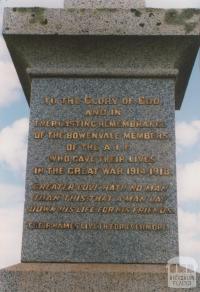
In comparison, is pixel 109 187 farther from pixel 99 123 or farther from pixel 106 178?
pixel 99 123

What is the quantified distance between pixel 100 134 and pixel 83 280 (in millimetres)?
1629

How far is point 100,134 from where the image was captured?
617 cm

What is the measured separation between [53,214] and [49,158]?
0.61 m

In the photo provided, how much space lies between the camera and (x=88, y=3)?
22.3 feet

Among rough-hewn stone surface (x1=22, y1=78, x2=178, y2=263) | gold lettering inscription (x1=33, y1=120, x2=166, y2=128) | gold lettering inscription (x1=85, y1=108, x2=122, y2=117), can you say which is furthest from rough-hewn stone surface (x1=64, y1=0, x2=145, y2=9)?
gold lettering inscription (x1=33, y1=120, x2=166, y2=128)

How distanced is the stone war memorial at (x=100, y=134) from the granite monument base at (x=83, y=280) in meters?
0.03

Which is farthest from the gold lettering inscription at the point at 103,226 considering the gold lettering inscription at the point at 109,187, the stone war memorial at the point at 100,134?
the gold lettering inscription at the point at 109,187

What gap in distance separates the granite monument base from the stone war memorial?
34 millimetres

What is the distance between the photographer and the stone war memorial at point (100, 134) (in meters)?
5.79

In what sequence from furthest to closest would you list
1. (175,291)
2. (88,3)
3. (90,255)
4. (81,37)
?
(88,3) → (81,37) → (90,255) → (175,291)

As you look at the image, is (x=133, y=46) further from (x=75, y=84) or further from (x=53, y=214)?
(x=53, y=214)

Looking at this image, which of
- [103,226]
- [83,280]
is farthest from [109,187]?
[83,280]

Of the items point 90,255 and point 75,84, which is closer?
point 90,255

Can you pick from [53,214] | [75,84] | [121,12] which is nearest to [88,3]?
[121,12]
